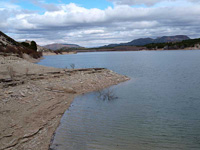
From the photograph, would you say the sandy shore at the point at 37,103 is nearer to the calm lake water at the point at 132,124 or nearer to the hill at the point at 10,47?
the calm lake water at the point at 132,124

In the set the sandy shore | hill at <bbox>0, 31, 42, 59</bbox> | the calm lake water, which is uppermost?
hill at <bbox>0, 31, 42, 59</bbox>

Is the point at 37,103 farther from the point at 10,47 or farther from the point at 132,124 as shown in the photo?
the point at 10,47

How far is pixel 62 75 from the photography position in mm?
20109

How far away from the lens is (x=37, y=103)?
1205 cm

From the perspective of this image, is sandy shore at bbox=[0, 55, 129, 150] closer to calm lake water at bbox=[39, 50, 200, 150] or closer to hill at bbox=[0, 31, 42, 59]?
calm lake water at bbox=[39, 50, 200, 150]

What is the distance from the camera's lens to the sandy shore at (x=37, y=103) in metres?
7.82

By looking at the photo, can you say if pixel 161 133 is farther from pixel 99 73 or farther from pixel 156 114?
pixel 99 73

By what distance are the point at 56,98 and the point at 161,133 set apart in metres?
7.62

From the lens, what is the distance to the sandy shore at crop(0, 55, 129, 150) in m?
7.82

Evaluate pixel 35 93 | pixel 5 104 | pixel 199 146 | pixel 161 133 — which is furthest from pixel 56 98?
pixel 199 146

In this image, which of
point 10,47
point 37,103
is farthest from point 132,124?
point 10,47

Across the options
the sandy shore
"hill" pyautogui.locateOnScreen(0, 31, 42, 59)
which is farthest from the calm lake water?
"hill" pyautogui.locateOnScreen(0, 31, 42, 59)

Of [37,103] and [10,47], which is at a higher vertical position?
[10,47]

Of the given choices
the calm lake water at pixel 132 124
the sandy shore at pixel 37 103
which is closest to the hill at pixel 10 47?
the sandy shore at pixel 37 103
